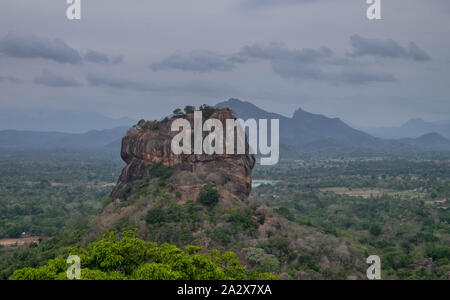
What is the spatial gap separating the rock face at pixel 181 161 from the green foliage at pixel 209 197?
167cm

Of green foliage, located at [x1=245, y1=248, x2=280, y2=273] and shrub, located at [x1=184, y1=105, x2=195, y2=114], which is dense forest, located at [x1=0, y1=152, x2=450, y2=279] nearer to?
green foliage, located at [x1=245, y1=248, x2=280, y2=273]

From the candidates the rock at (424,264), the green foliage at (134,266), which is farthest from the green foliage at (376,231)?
the green foliage at (134,266)

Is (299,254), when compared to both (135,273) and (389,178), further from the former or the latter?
(389,178)

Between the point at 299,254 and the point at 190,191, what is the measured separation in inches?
318

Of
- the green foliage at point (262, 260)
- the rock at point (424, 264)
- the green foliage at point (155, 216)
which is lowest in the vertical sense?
the rock at point (424, 264)

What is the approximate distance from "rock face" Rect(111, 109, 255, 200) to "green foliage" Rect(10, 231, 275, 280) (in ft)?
51.2

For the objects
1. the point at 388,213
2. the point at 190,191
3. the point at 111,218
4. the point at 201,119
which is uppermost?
the point at 201,119

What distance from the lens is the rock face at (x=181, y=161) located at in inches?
1150

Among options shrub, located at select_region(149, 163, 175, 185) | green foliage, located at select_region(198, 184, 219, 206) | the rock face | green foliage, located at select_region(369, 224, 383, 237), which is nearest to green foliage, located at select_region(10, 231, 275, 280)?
green foliage, located at select_region(198, 184, 219, 206)

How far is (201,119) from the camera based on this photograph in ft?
101

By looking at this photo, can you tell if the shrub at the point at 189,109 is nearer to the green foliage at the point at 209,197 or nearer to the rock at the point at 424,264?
the green foliage at the point at 209,197

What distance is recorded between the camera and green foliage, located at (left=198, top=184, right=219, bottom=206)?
26.6 meters
